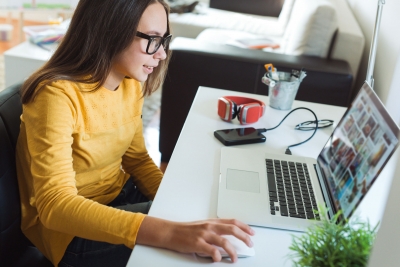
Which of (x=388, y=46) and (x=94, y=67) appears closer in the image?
(x=94, y=67)

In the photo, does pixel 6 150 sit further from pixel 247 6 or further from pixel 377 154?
pixel 247 6

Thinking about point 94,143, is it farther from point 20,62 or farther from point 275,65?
point 20,62

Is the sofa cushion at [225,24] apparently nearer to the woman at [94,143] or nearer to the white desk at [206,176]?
the white desk at [206,176]

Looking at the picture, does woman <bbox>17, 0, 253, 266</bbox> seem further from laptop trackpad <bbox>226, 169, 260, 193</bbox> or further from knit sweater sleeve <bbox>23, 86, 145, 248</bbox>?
laptop trackpad <bbox>226, 169, 260, 193</bbox>

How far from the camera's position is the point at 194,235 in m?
0.88

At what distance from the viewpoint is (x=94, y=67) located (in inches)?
45.3

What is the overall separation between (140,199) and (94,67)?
1.47 feet

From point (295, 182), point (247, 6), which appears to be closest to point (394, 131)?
point (295, 182)

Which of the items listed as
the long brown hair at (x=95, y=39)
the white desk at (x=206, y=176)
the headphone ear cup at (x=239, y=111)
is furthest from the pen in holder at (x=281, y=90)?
the long brown hair at (x=95, y=39)

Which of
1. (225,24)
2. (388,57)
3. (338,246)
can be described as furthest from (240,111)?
(225,24)

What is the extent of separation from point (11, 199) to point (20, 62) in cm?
180

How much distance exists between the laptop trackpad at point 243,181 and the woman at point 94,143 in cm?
19

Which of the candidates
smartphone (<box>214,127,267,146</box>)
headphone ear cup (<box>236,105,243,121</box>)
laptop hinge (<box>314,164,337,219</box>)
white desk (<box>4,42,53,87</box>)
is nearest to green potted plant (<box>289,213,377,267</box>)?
laptop hinge (<box>314,164,337,219</box>)

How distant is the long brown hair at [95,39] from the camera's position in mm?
1132
